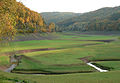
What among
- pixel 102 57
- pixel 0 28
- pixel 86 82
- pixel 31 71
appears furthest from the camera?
pixel 102 57

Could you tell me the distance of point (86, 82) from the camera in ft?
82.7

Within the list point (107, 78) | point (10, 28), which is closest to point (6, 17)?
point (10, 28)

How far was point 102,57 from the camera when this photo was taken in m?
57.2

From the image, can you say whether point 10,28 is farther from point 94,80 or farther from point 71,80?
point 94,80

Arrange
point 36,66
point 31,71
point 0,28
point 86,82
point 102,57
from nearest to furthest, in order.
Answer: point 0,28 → point 86,82 → point 31,71 → point 36,66 → point 102,57

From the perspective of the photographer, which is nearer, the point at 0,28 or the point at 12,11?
the point at 0,28

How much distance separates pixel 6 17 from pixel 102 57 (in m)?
44.5

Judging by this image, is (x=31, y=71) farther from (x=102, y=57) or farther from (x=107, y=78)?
(x=102, y=57)

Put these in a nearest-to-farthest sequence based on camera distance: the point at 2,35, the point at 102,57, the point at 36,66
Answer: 1. the point at 2,35
2. the point at 36,66
3. the point at 102,57

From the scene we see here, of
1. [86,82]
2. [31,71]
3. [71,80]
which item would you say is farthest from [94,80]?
[31,71]

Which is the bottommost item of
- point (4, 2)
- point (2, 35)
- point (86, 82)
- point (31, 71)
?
point (31, 71)

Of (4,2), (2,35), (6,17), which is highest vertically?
(4,2)

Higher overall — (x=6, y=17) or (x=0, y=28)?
(x=6, y=17)

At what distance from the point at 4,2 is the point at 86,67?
30.7 metres
